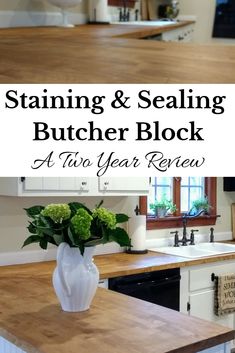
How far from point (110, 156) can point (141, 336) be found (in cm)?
106

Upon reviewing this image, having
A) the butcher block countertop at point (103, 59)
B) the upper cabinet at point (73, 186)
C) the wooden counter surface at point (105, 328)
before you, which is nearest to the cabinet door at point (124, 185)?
the upper cabinet at point (73, 186)

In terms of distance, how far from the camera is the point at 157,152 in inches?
113

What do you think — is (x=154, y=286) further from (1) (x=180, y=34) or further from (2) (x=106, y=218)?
(1) (x=180, y=34)

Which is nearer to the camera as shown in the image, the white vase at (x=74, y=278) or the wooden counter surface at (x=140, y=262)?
the white vase at (x=74, y=278)

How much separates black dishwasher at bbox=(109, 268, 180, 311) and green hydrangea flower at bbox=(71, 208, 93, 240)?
1559mm

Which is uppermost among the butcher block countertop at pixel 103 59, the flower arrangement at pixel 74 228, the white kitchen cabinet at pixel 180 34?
the white kitchen cabinet at pixel 180 34

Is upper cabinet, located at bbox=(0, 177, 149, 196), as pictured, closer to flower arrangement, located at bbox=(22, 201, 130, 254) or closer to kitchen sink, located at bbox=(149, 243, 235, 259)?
kitchen sink, located at bbox=(149, 243, 235, 259)

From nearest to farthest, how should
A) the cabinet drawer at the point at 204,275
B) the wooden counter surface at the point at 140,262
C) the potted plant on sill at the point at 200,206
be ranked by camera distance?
the wooden counter surface at the point at 140,262 < the cabinet drawer at the point at 204,275 < the potted plant on sill at the point at 200,206

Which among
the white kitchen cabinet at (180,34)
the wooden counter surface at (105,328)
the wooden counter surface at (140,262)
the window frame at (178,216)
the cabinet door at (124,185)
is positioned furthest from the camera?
the white kitchen cabinet at (180,34)

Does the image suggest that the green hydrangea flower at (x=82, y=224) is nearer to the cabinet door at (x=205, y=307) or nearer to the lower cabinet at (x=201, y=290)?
Result: the lower cabinet at (x=201, y=290)

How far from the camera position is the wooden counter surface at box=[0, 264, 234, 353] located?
2221 millimetres

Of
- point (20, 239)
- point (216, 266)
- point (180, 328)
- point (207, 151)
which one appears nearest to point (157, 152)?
point (207, 151)

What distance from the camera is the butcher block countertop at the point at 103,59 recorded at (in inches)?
108

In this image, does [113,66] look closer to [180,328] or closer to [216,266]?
[180,328]
